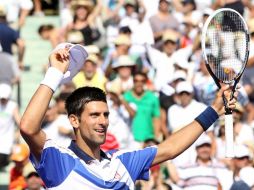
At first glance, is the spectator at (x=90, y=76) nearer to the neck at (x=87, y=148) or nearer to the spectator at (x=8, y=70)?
the spectator at (x=8, y=70)

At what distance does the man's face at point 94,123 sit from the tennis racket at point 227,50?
2.64ft

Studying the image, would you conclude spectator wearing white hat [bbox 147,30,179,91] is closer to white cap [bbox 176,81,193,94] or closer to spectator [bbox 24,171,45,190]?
white cap [bbox 176,81,193,94]

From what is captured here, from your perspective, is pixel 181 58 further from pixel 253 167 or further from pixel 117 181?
pixel 117 181

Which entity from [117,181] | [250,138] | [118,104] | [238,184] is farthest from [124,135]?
[117,181]

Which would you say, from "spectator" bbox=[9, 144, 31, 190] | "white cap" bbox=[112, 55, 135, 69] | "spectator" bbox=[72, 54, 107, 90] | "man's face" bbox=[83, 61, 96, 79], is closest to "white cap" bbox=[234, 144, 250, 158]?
"spectator" bbox=[9, 144, 31, 190]

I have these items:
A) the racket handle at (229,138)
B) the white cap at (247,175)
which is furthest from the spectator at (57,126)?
the racket handle at (229,138)

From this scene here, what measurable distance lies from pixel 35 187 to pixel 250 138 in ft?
10.4

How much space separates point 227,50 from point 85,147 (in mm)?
1644

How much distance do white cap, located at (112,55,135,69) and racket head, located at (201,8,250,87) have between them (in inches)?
261

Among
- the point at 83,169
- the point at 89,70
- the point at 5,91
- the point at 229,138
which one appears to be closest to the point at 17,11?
the point at 89,70

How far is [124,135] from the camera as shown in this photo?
43.2ft

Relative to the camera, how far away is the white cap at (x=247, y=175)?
11227 millimetres

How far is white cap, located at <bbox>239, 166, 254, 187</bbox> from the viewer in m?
11.2

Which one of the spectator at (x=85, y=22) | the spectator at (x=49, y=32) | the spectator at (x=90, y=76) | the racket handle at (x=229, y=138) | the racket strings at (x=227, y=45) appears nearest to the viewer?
the racket handle at (x=229, y=138)
